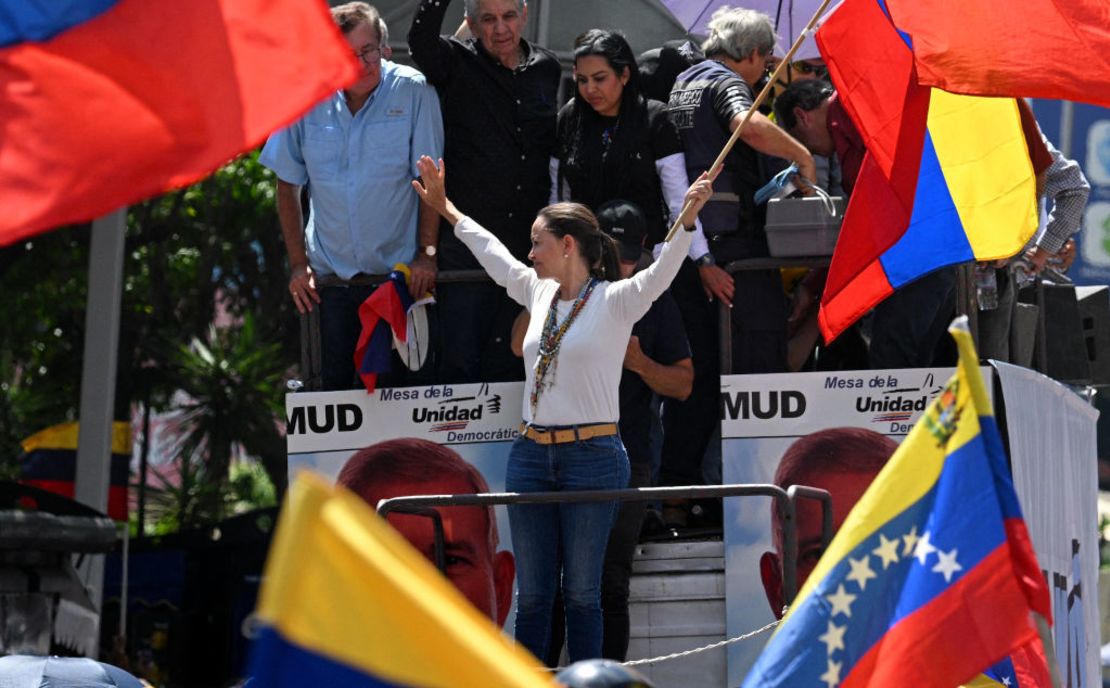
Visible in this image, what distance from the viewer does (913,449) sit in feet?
16.4

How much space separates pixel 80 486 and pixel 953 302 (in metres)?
7.25

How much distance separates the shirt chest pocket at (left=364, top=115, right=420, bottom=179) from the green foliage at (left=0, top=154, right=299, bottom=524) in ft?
25.0

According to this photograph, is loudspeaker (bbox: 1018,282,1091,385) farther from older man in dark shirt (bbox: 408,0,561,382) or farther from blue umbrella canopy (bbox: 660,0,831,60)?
older man in dark shirt (bbox: 408,0,561,382)

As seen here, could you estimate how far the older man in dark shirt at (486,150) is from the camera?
873 centimetres

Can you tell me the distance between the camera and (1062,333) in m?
10.4

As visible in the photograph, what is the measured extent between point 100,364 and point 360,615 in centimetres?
1104

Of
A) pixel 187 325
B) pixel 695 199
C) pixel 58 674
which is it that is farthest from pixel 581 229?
pixel 187 325

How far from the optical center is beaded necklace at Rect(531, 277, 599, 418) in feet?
24.3

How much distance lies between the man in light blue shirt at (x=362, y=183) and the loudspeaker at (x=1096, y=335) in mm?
3864

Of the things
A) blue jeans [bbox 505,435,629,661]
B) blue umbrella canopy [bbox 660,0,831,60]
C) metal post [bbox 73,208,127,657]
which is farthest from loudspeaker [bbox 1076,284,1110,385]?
metal post [bbox 73,208,127,657]

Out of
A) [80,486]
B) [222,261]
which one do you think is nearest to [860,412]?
[80,486]

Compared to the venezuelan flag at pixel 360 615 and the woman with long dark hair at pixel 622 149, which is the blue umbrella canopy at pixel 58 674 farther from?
the venezuelan flag at pixel 360 615

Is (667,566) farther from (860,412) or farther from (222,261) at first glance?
(222,261)

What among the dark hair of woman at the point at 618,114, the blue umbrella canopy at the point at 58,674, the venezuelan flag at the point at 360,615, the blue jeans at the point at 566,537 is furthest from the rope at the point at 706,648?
the venezuelan flag at the point at 360,615
